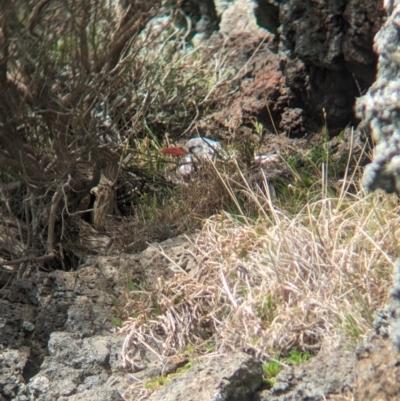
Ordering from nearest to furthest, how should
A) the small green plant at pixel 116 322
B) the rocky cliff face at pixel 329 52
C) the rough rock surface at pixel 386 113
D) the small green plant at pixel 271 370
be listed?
the rough rock surface at pixel 386 113 < the small green plant at pixel 271 370 < the small green plant at pixel 116 322 < the rocky cliff face at pixel 329 52

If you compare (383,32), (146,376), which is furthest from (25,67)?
(383,32)

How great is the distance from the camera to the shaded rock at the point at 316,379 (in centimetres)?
326

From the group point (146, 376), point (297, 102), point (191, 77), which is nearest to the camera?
point (146, 376)

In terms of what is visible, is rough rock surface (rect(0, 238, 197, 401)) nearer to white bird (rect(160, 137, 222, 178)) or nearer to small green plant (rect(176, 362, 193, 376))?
small green plant (rect(176, 362, 193, 376))

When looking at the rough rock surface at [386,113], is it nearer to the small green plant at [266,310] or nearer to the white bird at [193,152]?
the small green plant at [266,310]

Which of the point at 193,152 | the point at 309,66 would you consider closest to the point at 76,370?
the point at 193,152

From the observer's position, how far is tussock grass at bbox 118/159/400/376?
3.89 meters

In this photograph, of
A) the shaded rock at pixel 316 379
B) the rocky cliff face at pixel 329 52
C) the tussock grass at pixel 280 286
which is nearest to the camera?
the shaded rock at pixel 316 379

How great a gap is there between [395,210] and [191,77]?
3.35 meters

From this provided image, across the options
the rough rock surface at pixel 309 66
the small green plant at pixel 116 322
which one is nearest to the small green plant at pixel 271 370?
the small green plant at pixel 116 322

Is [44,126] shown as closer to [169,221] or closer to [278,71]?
[169,221]

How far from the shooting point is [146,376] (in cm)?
406

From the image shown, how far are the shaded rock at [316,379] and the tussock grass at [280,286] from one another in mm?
178

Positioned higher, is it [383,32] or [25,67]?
[383,32]
